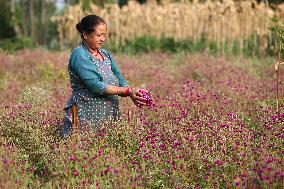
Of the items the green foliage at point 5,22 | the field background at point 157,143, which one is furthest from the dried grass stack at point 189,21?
the field background at point 157,143

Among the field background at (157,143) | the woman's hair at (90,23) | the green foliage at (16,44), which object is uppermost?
the woman's hair at (90,23)

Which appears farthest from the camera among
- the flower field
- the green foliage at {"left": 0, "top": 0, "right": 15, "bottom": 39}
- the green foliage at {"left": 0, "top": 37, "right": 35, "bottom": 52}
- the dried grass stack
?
the green foliage at {"left": 0, "top": 0, "right": 15, "bottom": 39}

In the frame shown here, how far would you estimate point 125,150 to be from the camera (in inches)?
204

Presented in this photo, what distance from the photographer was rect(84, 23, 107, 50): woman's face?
5.56 meters

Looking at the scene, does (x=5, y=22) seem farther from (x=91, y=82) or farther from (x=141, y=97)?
(x=141, y=97)

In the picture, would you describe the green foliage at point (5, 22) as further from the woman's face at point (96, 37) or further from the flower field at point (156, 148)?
the woman's face at point (96, 37)

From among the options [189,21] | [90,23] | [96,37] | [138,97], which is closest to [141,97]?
[138,97]

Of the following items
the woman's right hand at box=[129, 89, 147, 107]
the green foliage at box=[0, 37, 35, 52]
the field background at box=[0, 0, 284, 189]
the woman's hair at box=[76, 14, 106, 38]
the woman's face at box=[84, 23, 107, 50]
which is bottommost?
the green foliage at box=[0, 37, 35, 52]

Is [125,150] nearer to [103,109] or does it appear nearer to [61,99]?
[103,109]

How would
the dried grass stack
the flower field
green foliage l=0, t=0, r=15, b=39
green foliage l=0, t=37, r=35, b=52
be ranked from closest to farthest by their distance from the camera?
the flower field → green foliage l=0, t=37, r=35, b=52 → the dried grass stack → green foliage l=0, t=0, r=15, b=39

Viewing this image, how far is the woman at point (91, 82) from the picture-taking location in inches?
217

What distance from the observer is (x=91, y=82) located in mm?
5477

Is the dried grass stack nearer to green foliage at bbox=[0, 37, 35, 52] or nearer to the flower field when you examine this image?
green foliage at bbox=[0, 37, 35, 52]

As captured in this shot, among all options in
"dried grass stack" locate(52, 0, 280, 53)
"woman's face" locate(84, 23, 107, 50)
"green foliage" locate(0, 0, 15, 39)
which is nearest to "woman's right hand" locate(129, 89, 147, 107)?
"woman's face" locate(84, 23, 107, 50)
